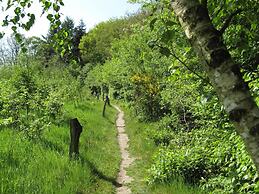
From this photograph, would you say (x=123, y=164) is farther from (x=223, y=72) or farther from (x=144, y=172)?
(x=223, y=72)

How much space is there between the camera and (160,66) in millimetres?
19984

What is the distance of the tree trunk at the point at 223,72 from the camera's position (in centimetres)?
150

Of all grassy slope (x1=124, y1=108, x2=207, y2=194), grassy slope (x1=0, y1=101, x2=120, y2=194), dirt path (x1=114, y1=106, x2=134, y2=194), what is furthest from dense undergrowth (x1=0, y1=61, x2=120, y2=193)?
grassy slope (x1=124, y1=108, x2=207, y2=194)

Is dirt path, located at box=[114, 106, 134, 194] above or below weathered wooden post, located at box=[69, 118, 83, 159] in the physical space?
below

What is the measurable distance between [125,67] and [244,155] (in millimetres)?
20237

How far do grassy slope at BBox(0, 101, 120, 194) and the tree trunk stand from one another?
563 cm

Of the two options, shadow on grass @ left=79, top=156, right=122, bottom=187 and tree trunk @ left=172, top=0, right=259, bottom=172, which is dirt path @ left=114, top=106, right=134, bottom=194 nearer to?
shadow on grass @ left=79, top=156, right=122, bottom=187

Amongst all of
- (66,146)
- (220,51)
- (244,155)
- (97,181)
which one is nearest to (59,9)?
(220,51)

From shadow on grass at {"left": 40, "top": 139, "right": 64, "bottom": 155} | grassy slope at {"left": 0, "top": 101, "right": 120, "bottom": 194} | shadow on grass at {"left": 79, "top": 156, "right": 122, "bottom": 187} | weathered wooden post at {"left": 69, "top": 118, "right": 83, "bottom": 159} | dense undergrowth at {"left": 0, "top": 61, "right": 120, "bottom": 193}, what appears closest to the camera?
grassy slope at {"left": 0, "top": 101, "right": 120, "bottom": 194}

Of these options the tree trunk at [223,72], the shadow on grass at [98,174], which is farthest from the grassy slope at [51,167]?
the tree trunk at [223,72]

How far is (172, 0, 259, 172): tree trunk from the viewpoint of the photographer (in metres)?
1.50

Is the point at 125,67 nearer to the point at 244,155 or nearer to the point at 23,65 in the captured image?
the point at 23,65

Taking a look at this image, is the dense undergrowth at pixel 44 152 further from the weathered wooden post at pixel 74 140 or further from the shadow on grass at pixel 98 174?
the weathered wooden post at pixel 74 140

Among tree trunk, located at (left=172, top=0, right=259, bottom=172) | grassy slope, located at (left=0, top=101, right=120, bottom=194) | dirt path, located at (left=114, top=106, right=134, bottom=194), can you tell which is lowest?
dirt path, located at (left=114, top=106, right=134, bottom=194)
